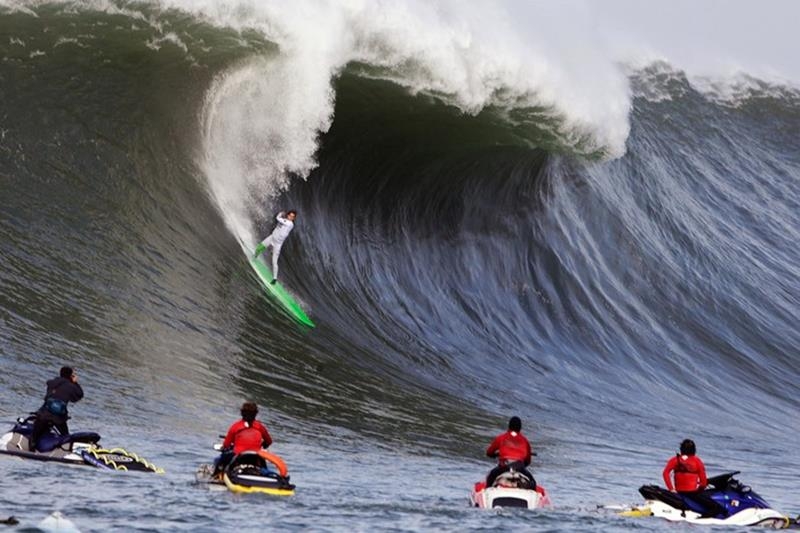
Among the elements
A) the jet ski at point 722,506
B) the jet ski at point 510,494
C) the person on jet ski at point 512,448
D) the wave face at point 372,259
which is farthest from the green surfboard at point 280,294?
the jet ski at point 722,506

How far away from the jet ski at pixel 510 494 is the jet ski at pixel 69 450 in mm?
2385

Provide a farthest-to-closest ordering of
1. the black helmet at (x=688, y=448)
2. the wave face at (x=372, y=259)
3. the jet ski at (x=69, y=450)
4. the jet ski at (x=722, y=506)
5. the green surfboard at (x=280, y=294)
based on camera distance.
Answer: the green surfboard at (x=280, y=294), the wave face at (x=372, y=259), the black helmet at (x=688, y=448), the jet ski at (x=722, y=506), the jet ski at (x=69, y=450)

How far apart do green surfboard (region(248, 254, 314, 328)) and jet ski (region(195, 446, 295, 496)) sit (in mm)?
6727

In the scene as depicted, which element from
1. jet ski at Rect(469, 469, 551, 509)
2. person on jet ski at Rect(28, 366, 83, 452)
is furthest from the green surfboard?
jet ski at Rect(469, 469, 551, 509)

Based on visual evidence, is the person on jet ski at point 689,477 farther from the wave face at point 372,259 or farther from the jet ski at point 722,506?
the wave face at point 372,259

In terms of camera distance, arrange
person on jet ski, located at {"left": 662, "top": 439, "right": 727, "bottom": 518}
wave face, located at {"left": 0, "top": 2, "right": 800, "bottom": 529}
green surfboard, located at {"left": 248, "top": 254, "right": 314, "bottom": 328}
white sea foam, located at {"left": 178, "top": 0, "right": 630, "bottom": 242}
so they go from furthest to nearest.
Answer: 1. white sea foam, located at {"left": 178, "top": 0, "right": 630, "bottom": 242}
2. green surfboard, located at {"left": 248, "top": 254, "right": 314, "bottom": 328}
3. wave face, located at {"left": 0, "top": 2, "right": 800, "bottom": 529}
4. person on jet ski, located at {"left": 662, "top": 439, "right": 727, "bottom": 518}

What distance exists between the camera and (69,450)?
35.9ft

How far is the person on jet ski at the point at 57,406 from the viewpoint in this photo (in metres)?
10.9

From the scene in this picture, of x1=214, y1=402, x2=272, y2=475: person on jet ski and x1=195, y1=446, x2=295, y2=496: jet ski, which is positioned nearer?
x1=195, y1=446, x2=295, y2=496: jet ski

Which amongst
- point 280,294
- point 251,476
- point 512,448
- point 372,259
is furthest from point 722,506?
point 372,259

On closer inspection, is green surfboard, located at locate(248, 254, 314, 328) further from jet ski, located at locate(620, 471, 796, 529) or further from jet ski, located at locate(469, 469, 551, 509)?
jet ski, located at locate(620, 471, 796, 529)

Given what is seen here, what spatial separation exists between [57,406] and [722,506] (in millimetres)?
5268

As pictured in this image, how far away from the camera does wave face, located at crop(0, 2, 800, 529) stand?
45.2 ft

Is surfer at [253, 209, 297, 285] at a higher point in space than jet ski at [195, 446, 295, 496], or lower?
higher
